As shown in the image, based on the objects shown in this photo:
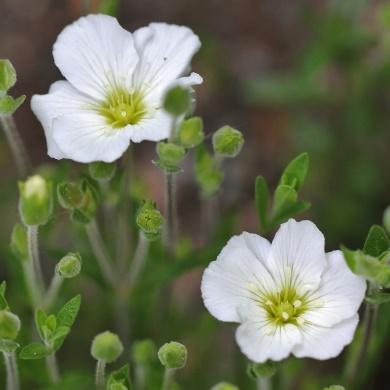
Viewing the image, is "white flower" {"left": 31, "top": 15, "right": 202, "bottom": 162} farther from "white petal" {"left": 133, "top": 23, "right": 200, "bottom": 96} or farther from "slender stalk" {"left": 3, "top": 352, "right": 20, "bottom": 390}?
"slender stalk" {"left": 3, "top": 352, "right": 20, "bottom": 390}

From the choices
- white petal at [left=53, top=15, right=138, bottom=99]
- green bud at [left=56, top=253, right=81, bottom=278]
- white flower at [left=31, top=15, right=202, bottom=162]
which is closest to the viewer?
green bud at [left=56, top=253, right=81, bottom=278]

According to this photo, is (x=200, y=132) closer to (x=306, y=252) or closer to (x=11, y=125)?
(x=306, y=252)

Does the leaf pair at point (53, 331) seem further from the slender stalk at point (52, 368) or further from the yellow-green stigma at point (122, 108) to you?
the yellow-green stigma at point (122, 108)

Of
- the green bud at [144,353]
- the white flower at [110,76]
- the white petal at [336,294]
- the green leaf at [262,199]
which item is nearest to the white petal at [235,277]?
the white petal at [336,294]

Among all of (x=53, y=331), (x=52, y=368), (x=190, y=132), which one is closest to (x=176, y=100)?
(x=190, y=132)

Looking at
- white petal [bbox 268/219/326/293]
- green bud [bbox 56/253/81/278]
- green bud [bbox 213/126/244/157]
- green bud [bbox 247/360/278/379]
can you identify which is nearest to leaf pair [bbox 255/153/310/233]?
green bud [bbox 213/126/244/157]

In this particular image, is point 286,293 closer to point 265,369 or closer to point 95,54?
point 265,369

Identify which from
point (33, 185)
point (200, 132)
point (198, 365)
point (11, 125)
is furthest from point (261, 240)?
point (198, 365)
